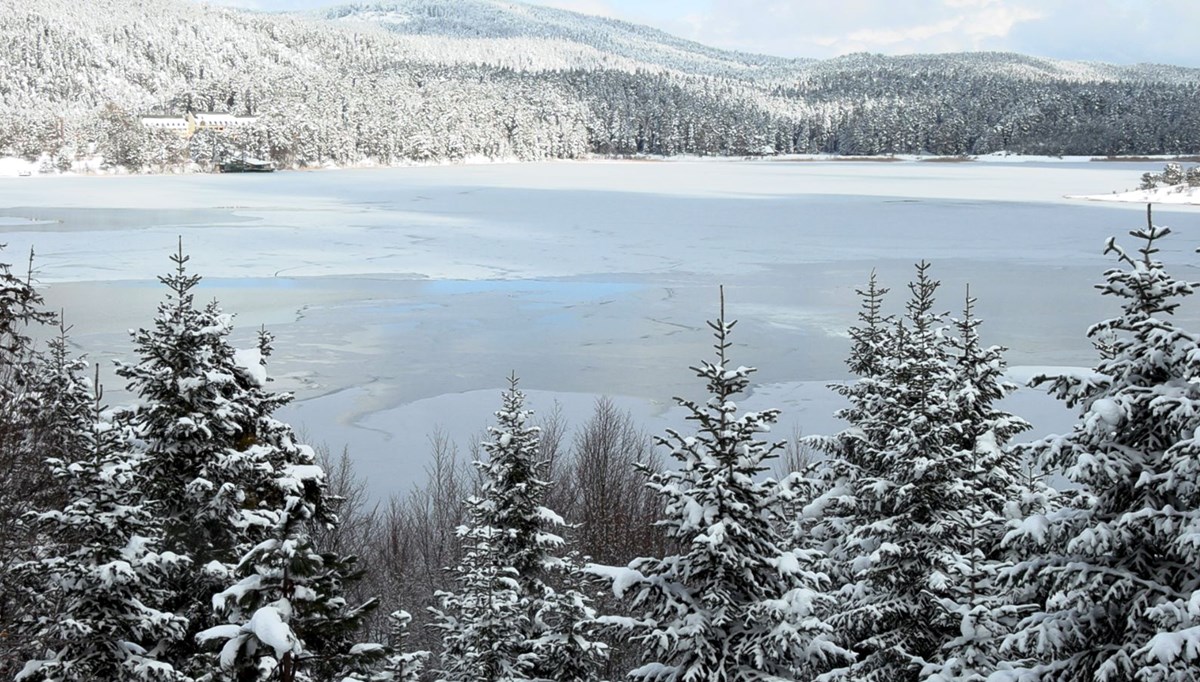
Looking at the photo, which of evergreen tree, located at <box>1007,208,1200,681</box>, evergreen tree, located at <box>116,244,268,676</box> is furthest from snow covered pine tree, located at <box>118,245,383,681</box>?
evergreen tree, located at <box>1007,208,1200,681</box>

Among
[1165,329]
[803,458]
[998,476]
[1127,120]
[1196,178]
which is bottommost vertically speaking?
[803,458]

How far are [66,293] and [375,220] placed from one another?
31180mm

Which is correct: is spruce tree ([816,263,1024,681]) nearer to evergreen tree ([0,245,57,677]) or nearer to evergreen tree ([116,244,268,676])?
evergreen tree ([116,244,268,676])

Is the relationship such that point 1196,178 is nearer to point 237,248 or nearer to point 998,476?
point 237,248

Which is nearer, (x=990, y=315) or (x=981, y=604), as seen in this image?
(x=981, y=604)

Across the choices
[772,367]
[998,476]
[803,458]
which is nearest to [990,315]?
[772,367]

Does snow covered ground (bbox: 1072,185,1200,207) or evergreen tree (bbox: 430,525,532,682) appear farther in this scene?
snow covered ground (bbox: 1072,185,1200,207)

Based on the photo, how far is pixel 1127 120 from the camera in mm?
177125

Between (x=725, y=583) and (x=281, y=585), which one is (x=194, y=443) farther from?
(x=725, y=583)

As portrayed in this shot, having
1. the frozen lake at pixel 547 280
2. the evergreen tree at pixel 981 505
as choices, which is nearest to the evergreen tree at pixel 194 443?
the evergreen tree at pixel 981 505

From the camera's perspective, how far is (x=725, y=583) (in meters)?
7.96

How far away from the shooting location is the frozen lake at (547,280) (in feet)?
85.4

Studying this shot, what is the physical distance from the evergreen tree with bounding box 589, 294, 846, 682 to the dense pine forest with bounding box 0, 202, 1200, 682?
1.0 inches

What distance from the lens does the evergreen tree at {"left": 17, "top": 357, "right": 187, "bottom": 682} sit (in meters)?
7.56
